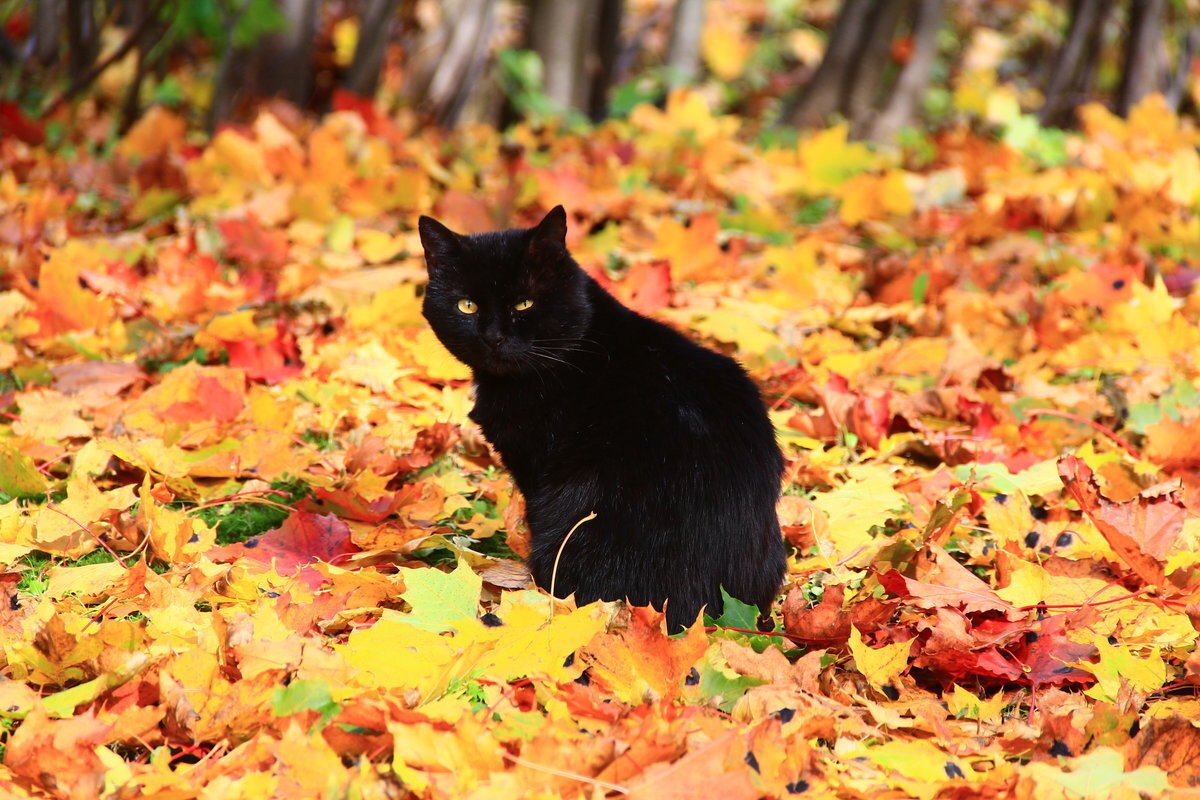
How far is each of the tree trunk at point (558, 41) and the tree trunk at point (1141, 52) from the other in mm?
3868

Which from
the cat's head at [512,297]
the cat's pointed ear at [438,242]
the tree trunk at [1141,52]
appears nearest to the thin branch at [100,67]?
the cat's pointed ear at [438,242]

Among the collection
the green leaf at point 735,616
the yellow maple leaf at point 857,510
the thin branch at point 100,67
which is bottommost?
the green leaf at point 735,616

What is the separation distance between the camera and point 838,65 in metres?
8.59

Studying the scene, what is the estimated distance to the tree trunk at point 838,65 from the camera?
8492 mm

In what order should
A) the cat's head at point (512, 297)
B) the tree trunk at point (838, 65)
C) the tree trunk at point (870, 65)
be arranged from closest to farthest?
the cat's head at point (512, 297)
the tree trunk at point (870, 65)
the tree trunk at point (838, 65)

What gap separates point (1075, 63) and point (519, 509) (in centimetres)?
832

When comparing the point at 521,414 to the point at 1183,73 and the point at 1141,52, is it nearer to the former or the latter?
the point at 1141,52

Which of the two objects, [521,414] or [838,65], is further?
[838,65]

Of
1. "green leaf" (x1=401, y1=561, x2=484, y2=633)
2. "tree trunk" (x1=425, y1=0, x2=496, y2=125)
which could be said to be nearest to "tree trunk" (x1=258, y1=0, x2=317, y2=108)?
"tree trunk" (x1=425, y1=0, x2=496, y2=125)

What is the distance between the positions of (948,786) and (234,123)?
6151mm

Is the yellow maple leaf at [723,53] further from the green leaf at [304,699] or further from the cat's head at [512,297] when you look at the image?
the green leaf at [304,699]

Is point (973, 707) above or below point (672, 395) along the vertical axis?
below

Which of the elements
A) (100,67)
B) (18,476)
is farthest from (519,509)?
(100,67)

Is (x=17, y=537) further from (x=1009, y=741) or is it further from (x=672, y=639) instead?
(x=1009, y=741)
